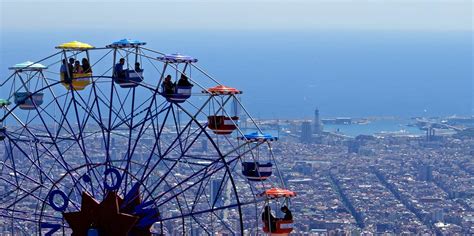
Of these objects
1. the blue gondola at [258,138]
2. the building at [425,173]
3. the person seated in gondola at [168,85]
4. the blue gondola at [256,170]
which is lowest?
the building at [425,173]

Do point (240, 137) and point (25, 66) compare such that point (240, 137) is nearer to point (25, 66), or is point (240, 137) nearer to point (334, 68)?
point (25, 66)

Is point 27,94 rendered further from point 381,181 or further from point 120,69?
point 381,181

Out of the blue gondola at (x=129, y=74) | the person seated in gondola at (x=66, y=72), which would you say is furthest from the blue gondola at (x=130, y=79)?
the person seated in gondola at (x=66, y=72)

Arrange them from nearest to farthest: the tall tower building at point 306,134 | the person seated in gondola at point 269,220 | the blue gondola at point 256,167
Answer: the person seated in gondola at point 269,220, the blue gondola at point 256,167, the tall tower building at point 306,134

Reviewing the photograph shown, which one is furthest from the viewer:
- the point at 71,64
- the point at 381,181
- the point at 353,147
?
the point at 353,147

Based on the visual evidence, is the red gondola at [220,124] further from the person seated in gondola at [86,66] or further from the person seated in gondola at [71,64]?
the person seated in gondola at [71,64]

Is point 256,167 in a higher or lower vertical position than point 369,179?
higher

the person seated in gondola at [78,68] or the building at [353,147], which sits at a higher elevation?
the person seated in gondola at [78,68]

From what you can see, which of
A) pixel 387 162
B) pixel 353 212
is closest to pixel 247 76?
pixel 387 162

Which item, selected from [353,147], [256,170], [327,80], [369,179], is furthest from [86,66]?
[327,80]
